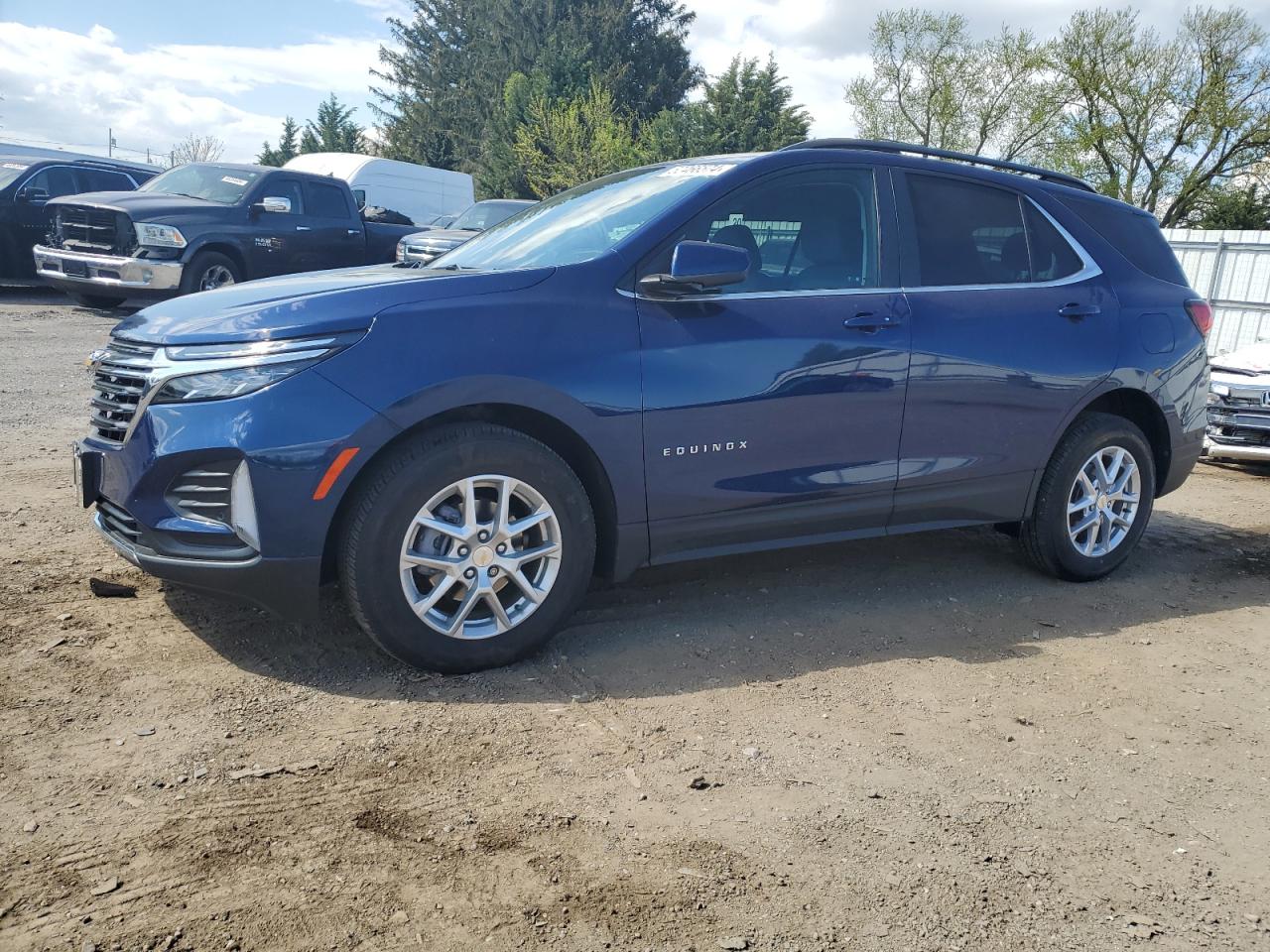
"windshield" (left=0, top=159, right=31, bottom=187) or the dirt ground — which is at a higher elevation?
"windshield" (left=0, top=159, right=31, bottom=187)

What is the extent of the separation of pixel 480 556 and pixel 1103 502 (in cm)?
313

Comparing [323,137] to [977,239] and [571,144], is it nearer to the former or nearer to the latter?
[571,144]

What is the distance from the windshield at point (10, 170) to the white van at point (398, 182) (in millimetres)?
6467

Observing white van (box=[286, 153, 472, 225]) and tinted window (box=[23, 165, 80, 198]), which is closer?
tinted window (box=[23, 165, 80, 198])

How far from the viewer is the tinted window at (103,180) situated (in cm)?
1559

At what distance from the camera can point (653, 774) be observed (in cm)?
311

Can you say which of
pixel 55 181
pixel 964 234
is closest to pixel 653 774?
pixel 964 234

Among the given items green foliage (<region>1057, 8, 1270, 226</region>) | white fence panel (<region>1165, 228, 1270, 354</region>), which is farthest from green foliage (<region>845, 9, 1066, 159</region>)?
white fence panel (<region>1165, 228, 1270, 354</region>)

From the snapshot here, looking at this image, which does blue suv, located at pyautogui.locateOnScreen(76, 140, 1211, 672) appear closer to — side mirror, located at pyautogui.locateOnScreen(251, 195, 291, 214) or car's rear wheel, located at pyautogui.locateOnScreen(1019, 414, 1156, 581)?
car's rear wheel, located at pyautogui.locateOnScreen(1019, 414, 1156, 581)

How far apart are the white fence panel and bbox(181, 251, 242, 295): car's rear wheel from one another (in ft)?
42.6

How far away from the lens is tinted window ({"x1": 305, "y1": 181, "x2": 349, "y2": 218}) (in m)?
14.2

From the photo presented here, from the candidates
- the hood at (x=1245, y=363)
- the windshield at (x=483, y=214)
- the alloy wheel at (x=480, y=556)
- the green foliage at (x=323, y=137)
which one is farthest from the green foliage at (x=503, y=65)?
the alloy wheel at (x=480, y=556)

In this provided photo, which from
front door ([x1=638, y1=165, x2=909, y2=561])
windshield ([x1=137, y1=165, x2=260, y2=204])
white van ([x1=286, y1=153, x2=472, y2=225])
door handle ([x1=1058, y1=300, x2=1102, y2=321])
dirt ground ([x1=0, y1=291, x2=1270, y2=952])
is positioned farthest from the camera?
white van ([x1=286, y1=153, x2=472, y2=225])

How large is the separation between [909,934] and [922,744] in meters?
1.01
